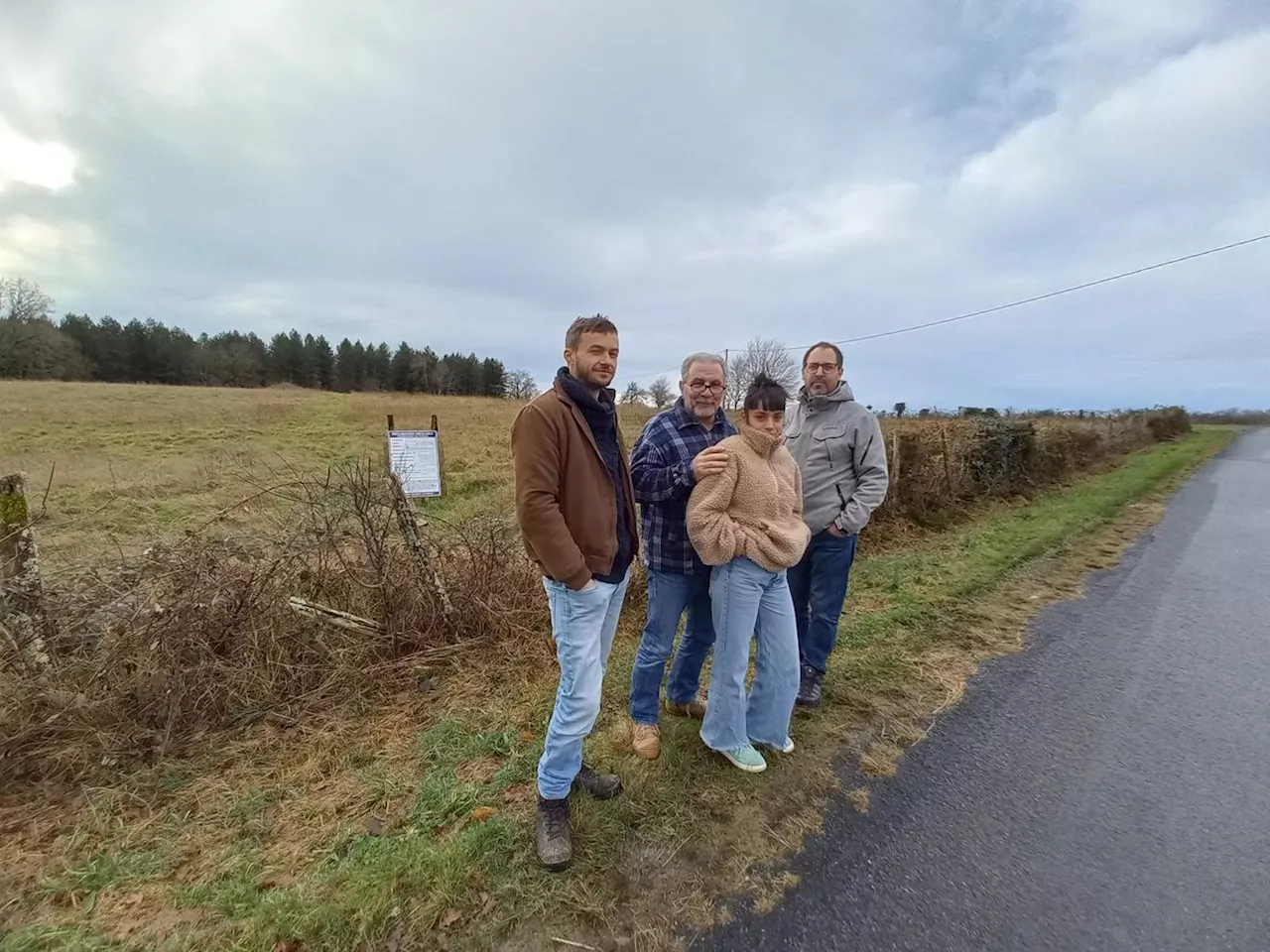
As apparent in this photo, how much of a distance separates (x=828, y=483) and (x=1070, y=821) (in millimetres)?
1754

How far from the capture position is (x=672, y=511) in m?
2.58

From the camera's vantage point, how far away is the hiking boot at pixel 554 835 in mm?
2059

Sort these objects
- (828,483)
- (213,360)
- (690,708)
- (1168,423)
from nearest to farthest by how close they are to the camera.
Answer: (690,708) → (828,483) → (1168,423) → (213,360)

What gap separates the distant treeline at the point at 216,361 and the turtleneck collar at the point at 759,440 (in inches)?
2464

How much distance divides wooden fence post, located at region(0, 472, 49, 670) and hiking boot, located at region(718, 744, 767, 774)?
3466 millimetres

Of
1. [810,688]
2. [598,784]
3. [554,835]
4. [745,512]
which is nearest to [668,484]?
[745,512]

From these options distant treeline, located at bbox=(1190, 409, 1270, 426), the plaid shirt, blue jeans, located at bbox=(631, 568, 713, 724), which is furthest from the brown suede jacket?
distant treeline, located at bbox=(1190, 409, 1270, 426)

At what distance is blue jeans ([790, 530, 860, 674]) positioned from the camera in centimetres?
324

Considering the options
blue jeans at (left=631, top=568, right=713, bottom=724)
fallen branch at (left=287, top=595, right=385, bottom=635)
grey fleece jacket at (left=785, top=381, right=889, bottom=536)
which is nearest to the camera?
blue jeans at (left=631, top=568, right=713, bottom=724)

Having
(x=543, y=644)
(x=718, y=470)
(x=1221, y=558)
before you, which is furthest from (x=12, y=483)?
(x=1221, y=558)

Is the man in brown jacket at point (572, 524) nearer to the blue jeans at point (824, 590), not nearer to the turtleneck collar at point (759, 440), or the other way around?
the turtleneck collar at point (759, 440)

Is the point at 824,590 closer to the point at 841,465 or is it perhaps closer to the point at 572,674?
the point at 841,465

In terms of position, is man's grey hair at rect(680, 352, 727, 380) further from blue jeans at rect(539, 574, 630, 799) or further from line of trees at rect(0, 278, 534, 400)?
line of trees at rect(0, 278, 534, 400)

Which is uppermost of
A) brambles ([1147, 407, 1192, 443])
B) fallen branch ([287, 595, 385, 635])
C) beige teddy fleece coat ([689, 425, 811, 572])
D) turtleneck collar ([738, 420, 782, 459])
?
brambles ([1147, 407, 1192, 443])
